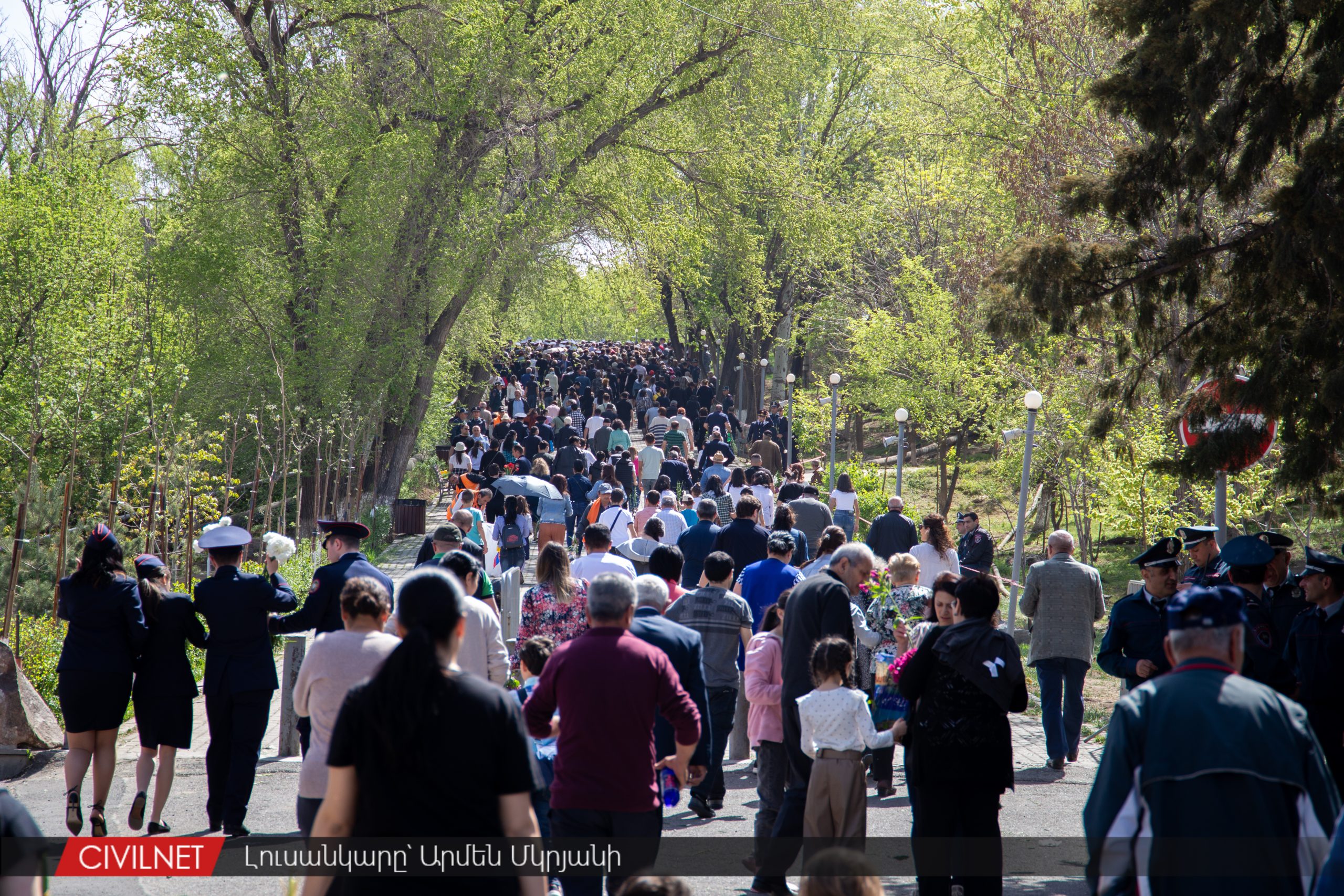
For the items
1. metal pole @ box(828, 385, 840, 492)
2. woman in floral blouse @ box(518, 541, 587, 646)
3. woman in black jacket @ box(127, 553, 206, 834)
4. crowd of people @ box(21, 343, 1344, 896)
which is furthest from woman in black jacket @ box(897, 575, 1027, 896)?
metal pole @ box(828, 385, 840, 492)

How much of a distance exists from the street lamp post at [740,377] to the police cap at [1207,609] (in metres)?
39.7

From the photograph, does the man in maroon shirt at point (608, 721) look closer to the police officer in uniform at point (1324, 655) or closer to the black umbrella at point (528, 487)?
the police officer in uniform at point (1324, 655)

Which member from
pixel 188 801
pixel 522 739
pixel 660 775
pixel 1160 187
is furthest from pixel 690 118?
pixel 522 739

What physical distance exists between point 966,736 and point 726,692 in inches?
98.7

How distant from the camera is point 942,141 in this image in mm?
27938

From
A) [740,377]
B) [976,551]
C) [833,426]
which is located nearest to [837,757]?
[976,551]

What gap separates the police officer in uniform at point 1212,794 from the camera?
338cm

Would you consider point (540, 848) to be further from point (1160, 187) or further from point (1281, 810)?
point (1160, 187)

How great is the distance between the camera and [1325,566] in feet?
21.3

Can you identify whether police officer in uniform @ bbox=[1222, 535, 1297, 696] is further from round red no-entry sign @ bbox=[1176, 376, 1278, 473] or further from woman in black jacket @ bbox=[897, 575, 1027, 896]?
woman in black jacket @ bbox=[897, 575, 1027, 896]

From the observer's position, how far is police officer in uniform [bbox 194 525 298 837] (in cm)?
699

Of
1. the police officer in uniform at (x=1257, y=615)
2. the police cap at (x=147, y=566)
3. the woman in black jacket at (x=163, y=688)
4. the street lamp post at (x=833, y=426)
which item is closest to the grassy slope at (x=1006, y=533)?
the police officer in uniform at (x=1257, y=615)

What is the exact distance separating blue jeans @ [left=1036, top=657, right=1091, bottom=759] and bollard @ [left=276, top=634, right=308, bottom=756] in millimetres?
5460

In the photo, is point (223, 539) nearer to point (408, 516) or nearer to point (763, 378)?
point (408, 516)
